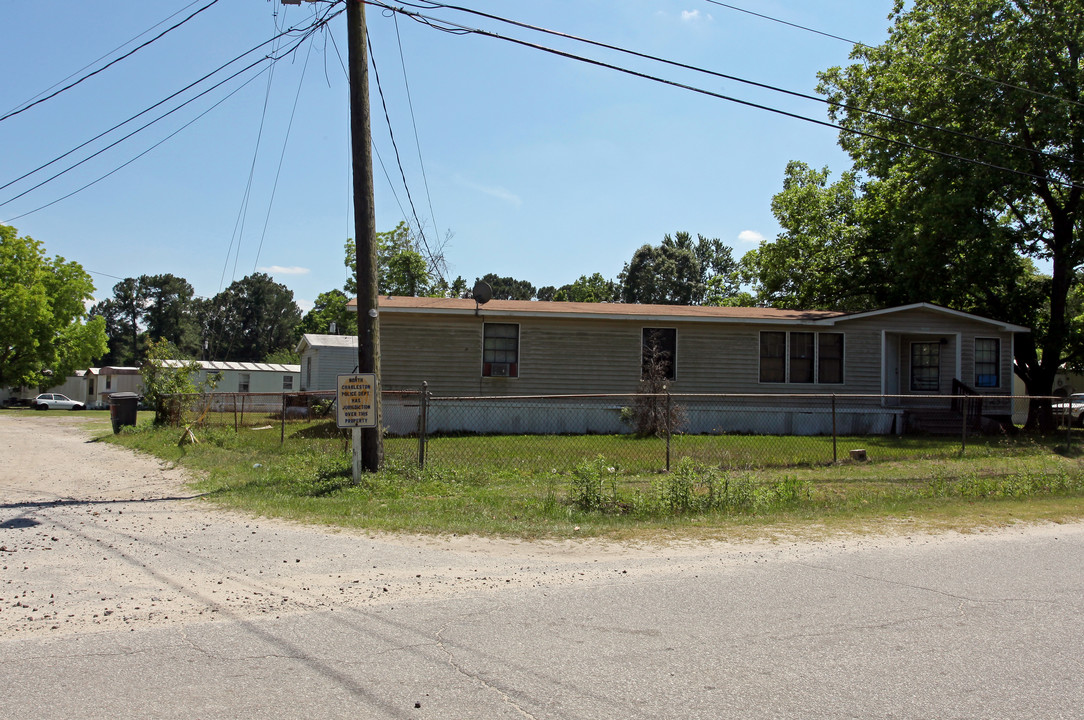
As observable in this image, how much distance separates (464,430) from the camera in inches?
726

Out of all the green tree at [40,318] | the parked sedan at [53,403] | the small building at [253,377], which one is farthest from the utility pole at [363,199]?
the parked sedan at [53,403]

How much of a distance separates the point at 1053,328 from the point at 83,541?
2461 cm

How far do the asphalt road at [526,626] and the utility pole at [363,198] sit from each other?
10.6ft

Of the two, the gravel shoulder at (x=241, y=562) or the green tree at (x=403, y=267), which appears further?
the green tree at (x=403, y=267)

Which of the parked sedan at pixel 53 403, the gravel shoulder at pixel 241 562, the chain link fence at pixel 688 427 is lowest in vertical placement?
the parked sedan at pixel 53 403

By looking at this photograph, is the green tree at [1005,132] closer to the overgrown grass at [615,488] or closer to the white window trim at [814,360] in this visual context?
the white window trim at [814,360]

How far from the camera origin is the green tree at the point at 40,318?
142 ft

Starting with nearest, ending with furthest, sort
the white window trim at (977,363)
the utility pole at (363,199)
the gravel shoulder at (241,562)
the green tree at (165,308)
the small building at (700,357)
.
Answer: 1. the gravel shoulder at (241,562)
2. the utility pole at (363,199)
3. the small building at (700,357)
4. the white window trim at (977,363)
5. the green tree at (165,308)

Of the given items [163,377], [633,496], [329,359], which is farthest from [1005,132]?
[163,377]

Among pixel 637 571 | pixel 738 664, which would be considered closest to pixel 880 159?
pixel 637 571

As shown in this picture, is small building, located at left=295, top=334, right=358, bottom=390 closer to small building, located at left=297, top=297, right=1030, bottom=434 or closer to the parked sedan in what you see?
small building, located at left=297, top=297, right=1030, bottom=434

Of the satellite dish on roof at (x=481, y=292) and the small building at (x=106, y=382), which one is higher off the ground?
the satellite dish on roof at (x=481, y=292)

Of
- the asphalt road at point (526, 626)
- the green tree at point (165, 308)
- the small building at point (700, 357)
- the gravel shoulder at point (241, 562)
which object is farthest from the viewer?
the green tree at point (165, 308)

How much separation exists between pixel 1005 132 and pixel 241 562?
75.2 ft
